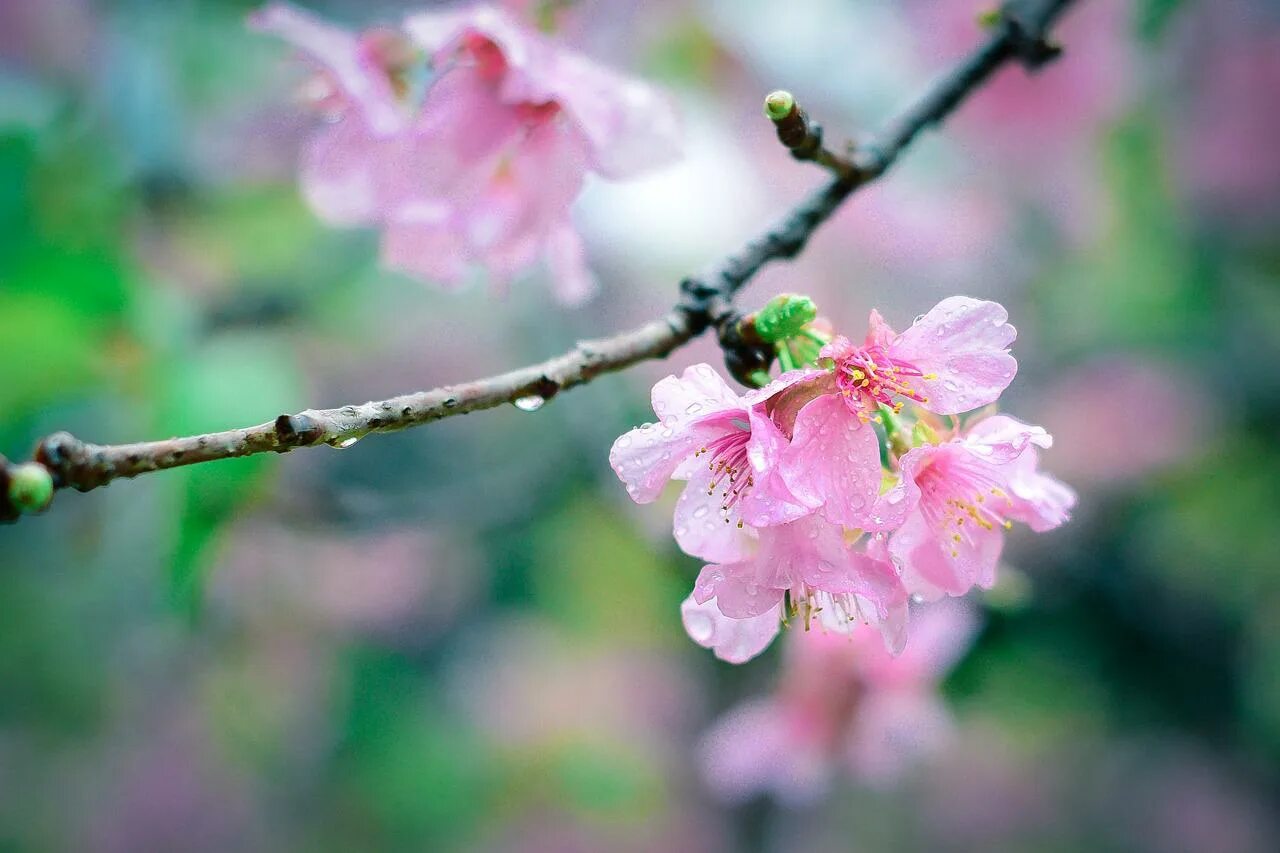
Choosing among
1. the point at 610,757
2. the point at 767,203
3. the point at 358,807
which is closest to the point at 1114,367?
the point at 767,203

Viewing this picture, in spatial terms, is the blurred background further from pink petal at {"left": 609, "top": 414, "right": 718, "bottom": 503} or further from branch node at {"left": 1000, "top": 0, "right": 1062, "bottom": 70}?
pink petal at {"left": 609, "top": 414, "right": 718, "bottom": 503}

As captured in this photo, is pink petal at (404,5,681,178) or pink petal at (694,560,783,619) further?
pink petal at (404,5,681,178)

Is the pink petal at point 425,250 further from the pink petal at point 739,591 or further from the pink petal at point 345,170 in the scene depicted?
the pink petal at point 739,591

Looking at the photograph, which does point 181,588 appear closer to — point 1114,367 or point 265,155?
point 265,155

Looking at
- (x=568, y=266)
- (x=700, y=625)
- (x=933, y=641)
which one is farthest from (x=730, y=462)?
(x=933, y=641)

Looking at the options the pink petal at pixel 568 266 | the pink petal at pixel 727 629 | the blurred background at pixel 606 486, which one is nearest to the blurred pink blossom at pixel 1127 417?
the blurred background at pixel 606 486

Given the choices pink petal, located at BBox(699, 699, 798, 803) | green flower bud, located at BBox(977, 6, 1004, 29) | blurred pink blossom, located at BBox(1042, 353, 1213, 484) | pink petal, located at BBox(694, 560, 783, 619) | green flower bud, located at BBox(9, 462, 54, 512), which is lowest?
pink petal, located at BBox(694, 560, 783, 619)

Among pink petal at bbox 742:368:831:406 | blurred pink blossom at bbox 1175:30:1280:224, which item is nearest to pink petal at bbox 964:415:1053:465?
pink petal at bbox 742:368:831:406
